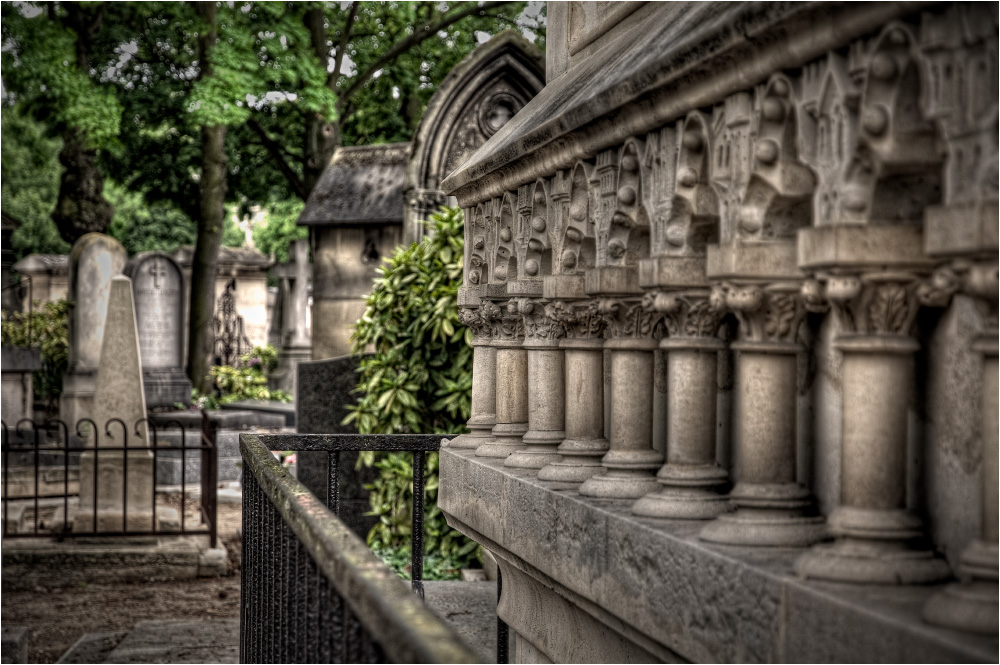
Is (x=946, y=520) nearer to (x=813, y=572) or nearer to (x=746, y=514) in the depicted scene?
(x=813, y=572)

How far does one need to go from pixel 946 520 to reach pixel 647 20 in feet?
6.23

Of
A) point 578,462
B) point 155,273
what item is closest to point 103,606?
point 578,462

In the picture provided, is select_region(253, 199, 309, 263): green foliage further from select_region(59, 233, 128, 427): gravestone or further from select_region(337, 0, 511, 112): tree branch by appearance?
select_region(59, 233, 128, 427): gravestone

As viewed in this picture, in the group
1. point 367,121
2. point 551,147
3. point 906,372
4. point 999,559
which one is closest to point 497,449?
point 551,147

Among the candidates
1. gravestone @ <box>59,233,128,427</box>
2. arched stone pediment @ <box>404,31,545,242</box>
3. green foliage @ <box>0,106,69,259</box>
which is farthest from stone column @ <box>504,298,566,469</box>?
green foliage @ <box>0,106,69,259</box>

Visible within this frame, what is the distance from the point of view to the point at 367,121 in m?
22.1

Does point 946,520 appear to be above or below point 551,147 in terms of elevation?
below

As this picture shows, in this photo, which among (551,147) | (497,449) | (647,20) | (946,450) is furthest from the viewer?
(497,449)

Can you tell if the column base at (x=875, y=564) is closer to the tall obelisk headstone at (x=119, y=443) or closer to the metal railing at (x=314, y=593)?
the metal railing at (x=314, y=593)

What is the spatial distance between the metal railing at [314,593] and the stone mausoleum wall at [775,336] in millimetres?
664

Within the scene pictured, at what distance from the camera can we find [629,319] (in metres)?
2.79

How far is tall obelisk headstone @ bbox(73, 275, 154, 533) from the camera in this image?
9.23 metres

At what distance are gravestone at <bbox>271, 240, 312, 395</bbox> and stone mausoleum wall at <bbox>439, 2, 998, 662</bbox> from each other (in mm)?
17602

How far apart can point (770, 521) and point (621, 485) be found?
2.11 ft
